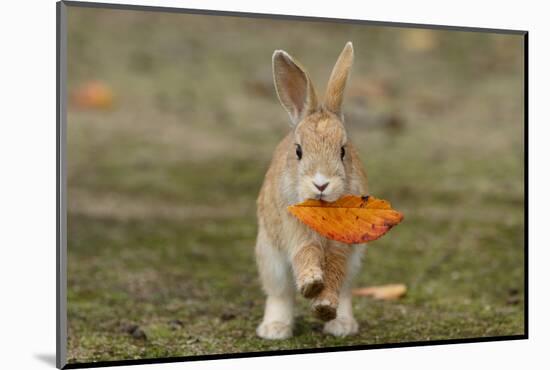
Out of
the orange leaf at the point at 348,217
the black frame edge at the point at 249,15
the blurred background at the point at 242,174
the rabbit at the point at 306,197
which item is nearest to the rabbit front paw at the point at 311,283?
the rabbit at the point at 306,197

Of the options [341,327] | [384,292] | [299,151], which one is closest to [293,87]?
[299,151]

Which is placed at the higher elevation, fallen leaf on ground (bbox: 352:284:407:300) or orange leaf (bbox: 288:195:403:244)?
orange leaf (bbox: 288:195:403:244)

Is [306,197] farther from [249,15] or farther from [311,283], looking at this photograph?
[249,15]

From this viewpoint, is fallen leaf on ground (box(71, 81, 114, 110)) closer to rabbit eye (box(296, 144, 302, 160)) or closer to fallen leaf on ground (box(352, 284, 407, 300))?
fallen leaf on ground (box(352, 284, 407, 300))

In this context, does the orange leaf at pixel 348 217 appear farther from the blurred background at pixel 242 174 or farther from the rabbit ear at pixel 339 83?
the blurred background at pixel 242 174

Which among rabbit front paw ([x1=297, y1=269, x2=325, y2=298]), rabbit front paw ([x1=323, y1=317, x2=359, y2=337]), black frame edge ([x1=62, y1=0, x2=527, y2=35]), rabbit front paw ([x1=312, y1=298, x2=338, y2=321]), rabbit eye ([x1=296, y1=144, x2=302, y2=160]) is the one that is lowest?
rabbit front paw ([x1=323, y1=317, x2=359, y2=337])

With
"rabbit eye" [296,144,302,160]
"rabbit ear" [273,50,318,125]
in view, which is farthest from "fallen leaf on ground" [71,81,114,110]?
"rabbit eye" [296,144,302,160]

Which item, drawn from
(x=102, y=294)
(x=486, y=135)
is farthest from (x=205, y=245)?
(x=486, y=135)
